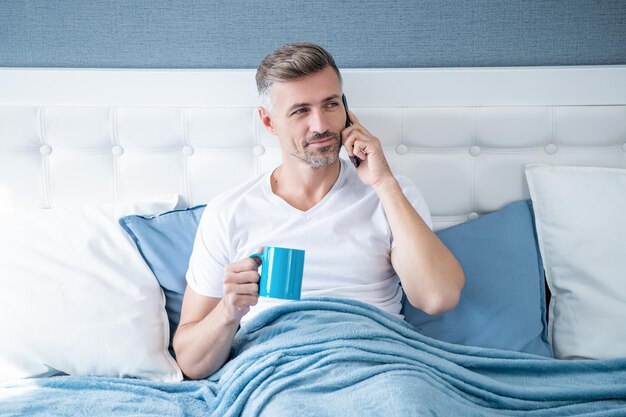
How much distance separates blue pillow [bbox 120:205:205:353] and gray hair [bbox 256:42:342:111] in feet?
1.39

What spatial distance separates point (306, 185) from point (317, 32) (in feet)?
1.69

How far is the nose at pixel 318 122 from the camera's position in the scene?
5.00 ft

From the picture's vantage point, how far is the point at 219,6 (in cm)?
186

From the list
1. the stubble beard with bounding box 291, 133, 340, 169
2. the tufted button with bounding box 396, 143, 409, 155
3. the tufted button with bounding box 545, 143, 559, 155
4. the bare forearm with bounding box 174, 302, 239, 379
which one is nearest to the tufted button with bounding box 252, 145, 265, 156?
the stubble beard with bounding box 291, 133, 340, 169

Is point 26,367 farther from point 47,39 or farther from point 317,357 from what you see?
point 47,39

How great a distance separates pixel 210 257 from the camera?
1.58 m

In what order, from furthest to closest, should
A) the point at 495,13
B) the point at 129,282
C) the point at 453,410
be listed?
1. the point at 495,13
2. the point at 129,282
3. the point at 453,410

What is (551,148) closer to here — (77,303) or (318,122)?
(318,122)

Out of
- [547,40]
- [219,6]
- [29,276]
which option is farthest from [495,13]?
[29,276]

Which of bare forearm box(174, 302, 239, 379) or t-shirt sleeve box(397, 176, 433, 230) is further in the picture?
t-shirt sleeve box(397, 176, 433, 230)

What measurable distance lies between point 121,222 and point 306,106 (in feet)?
1.98

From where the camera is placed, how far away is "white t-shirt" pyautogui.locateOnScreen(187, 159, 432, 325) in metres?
1.54

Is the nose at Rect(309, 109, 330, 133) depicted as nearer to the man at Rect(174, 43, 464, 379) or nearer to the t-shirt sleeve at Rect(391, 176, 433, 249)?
the man at Rect(174, 43, 464, 379)

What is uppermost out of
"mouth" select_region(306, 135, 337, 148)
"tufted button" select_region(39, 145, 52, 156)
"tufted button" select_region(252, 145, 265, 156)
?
"mouth" select_region(306, 135, 337, 148)
